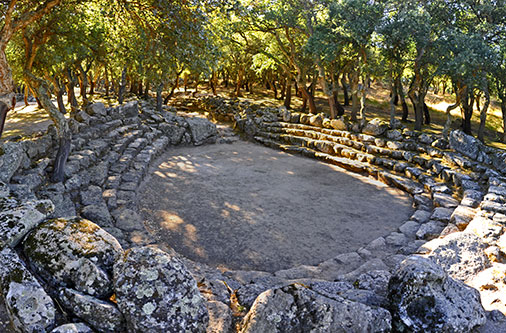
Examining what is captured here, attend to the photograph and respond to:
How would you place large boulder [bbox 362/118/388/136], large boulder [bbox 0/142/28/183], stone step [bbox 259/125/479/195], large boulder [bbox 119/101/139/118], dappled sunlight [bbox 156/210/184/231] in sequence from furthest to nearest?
1. large boulder [bbox 119/101/139/118]
2. large boulder [bbox 362/118/388/136]
3. stone step [bbox 259/125/479/195]
4. dappled sunlight [bbox 156/210/184/231]
5. large boulder [bbox 0/142/28/183]

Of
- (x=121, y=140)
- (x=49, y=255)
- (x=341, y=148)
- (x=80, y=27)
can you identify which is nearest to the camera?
(x=49, y=255)

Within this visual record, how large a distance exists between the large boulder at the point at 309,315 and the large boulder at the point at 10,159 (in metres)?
7.76

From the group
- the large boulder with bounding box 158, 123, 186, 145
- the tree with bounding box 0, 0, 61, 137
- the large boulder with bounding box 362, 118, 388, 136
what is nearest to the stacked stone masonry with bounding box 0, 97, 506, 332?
the tree with bounding box 0, 0, 61, 137

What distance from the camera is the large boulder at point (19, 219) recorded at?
13.3 feet

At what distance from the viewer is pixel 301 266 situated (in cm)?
808

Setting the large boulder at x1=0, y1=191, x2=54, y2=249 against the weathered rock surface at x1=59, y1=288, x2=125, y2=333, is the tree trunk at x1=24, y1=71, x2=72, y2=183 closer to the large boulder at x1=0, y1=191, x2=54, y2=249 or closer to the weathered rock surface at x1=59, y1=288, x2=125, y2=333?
the large boulder at x1=0, y1=191, x2=54, y2=249

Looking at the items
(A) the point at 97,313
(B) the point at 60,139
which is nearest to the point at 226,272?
(A) the point at 97,313

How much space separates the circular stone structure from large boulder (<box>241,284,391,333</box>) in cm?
455

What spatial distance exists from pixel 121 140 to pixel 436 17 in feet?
64.7

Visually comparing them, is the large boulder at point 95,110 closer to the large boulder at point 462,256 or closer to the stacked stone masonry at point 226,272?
the stacked stone masonry at point 226,272

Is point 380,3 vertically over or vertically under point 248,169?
over

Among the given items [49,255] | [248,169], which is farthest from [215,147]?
[49,255]

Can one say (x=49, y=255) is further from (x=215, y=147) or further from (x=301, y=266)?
(x=215, y=147)

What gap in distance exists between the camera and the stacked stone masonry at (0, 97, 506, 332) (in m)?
3.54
